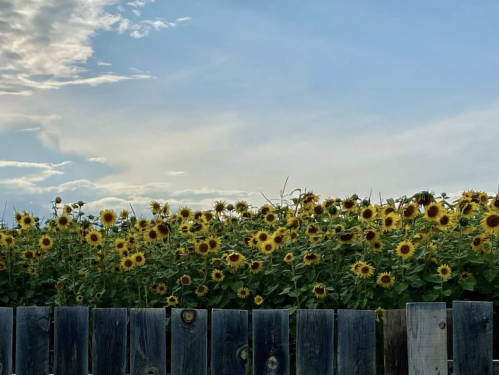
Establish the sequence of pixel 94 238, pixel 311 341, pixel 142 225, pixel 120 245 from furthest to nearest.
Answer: pixel 142 225
pixel 94 238
pixel 120 245
pixel 311 341

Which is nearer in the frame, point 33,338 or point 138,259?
point 33,338

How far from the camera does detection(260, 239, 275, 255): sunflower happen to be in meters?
5.14

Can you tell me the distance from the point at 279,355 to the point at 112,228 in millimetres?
3962

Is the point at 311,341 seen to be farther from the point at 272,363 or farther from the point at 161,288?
the point at 161,288

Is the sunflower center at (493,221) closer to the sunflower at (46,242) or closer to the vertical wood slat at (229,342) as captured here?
the vertical wood slat at (229,342)

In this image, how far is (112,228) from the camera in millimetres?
7125

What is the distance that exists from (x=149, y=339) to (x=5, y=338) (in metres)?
1.04

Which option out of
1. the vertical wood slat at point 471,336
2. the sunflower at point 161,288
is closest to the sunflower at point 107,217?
the sunflower at point 161,288

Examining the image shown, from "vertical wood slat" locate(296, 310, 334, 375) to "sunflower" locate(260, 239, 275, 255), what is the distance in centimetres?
160

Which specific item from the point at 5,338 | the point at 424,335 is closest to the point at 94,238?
the point at 5,338

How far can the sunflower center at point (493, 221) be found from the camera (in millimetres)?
4836

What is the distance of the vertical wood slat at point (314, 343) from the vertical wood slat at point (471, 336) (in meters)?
0.72

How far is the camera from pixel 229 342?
3604 mm

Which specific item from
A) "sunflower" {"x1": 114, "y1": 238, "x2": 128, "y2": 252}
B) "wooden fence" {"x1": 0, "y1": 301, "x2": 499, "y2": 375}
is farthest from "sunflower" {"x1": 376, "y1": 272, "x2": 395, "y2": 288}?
"sunflower" {"x1": 114, "y1": 238, "x2": 128, "y2": 252}
